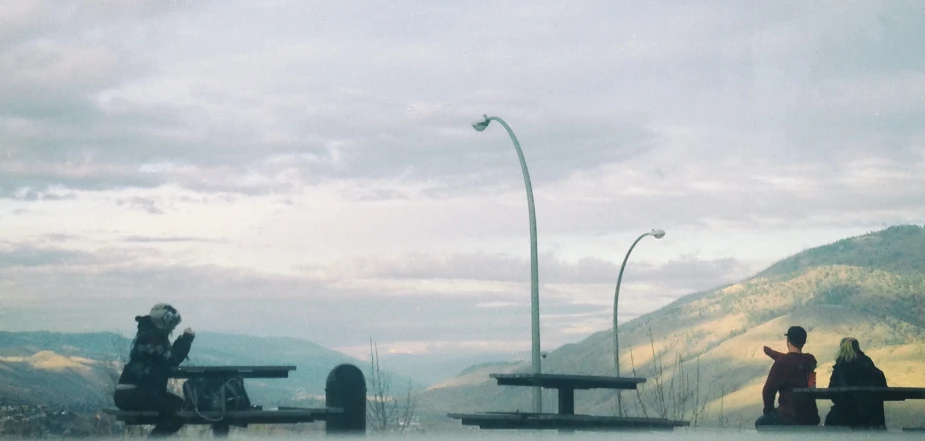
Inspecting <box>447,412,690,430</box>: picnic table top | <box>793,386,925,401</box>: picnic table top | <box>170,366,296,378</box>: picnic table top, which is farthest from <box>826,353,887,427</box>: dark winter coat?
<box>170,366,296,378</box>: picnic table top

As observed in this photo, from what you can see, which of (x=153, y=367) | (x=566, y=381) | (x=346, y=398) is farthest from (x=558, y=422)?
(x=153, y=367)

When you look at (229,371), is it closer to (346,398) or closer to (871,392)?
(346,398)

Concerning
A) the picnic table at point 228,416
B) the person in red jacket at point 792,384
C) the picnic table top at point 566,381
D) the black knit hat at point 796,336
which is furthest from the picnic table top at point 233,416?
the black knit hat at point 796,336

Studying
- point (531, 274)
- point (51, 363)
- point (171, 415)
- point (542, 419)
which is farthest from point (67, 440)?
point (51, 363)

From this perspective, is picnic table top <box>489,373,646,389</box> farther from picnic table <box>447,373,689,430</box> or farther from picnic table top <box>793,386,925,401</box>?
picnic table top <box>793,386,925,401</box>

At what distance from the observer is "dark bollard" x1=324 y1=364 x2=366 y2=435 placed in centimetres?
966

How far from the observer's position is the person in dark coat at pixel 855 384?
407 inches

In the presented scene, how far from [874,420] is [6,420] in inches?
460

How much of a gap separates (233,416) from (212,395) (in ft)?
1.09

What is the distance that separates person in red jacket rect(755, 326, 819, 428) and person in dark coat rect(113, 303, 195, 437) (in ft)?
18.1

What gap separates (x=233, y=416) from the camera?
970cm

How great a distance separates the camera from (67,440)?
5676 millimetres

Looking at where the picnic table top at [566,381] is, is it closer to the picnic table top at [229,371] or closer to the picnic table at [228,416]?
the picnic table at [228,416]

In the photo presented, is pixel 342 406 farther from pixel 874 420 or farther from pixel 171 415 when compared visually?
pixel 874 420
